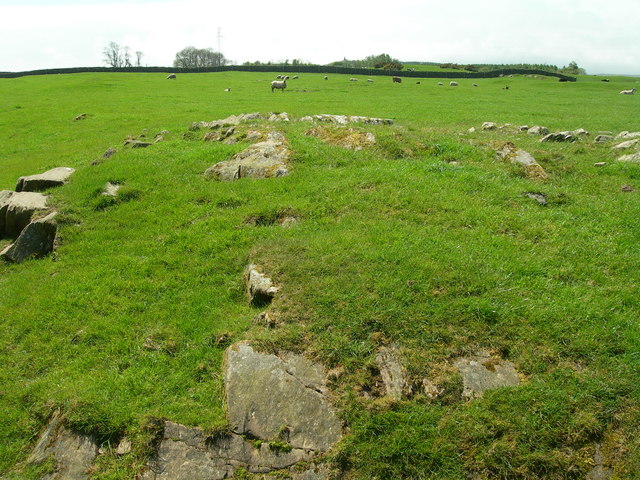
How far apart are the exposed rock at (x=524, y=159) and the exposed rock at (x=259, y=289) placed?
Result: 8979 millimetres

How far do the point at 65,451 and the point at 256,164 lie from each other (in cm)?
937

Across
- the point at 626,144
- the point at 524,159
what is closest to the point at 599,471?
the point at 524,159

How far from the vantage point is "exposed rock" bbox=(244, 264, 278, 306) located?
7.64 meters

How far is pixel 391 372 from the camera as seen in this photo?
6016mm

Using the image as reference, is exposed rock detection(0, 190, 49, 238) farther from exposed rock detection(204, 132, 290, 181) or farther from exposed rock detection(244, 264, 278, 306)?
exposed rock detection(244, 264, 278, 306)

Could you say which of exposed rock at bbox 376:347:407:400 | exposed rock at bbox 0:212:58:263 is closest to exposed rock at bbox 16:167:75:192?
exposed rock at bbox 0:212:58:263

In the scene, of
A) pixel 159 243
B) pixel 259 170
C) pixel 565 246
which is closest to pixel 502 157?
pixel 565 246

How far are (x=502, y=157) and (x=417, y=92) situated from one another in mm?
35832

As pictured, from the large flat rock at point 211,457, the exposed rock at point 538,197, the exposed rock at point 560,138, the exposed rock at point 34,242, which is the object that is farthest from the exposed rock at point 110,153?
the exposed rock at point 560,138

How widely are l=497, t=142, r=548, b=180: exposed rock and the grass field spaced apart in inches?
13.7

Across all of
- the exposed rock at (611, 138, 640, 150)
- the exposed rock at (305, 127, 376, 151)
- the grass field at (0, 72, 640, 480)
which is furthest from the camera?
the exposed rock at (611, 138, 640, 150)

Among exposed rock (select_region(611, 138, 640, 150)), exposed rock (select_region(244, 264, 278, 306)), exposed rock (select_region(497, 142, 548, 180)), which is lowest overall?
exposed rock (select_region(244, 264, 278, 306))

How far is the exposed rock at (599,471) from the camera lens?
190 inches

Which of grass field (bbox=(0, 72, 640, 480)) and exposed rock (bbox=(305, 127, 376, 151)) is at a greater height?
exposed rock (bbox=(305, 127, 376, 151))
